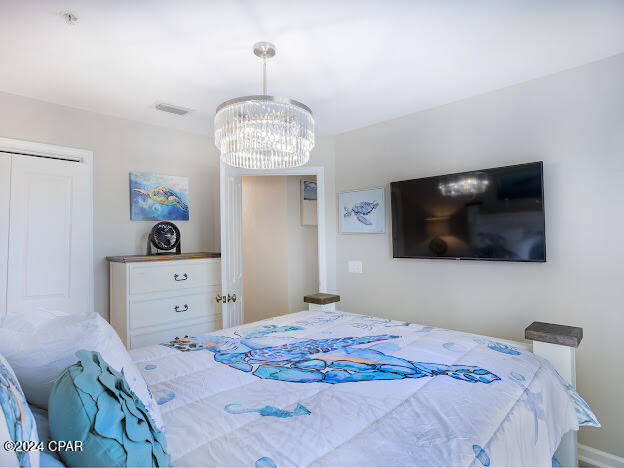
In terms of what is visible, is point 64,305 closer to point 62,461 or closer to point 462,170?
point 62,461

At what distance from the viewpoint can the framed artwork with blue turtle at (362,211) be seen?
3268mm

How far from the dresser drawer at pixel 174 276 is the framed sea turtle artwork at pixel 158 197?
2.05 ft

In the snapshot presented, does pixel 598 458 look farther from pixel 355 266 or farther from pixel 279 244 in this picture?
pixel 279 244

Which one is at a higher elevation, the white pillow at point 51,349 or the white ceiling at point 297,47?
the white ceiling at point 297,47

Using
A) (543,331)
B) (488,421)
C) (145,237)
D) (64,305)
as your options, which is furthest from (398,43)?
(64,305)

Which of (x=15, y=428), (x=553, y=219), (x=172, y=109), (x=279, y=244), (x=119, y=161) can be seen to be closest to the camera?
(x=15, y=428)

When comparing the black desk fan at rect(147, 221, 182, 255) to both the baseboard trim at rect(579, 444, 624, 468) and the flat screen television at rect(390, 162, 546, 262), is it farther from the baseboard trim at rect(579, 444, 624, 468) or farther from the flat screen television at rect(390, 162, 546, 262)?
the baseboard trim at rect(579, 444, 624, 468)

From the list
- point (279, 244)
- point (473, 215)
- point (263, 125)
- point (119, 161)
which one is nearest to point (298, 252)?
point (279, 244)

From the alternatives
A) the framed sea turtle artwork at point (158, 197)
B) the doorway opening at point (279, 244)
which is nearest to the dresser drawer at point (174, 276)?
the framed sea turtle artwork at point (158, 197)

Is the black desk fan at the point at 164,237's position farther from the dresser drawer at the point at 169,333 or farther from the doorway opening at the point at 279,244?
the doorway opening at the point at 279,244

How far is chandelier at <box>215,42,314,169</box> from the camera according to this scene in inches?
69.9

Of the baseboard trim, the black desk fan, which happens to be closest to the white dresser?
the black desk fan

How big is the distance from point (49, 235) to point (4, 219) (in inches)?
11.5

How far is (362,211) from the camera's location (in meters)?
3.40
